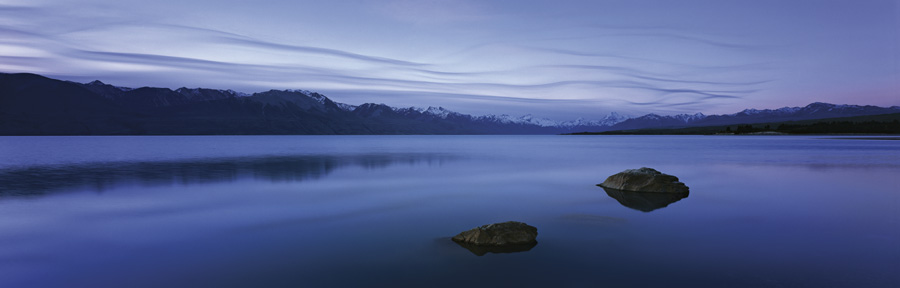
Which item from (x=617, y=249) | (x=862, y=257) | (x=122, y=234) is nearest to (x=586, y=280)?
(x=617, y=249)

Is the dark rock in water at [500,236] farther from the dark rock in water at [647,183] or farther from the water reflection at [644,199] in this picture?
the dark rock in water at [647,183]

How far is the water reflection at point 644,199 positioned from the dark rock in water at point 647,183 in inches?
15.0

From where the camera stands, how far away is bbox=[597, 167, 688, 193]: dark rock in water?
2128cm

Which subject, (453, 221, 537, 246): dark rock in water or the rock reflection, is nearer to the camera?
the rock reflection

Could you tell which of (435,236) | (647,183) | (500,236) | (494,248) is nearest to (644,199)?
(647,183)

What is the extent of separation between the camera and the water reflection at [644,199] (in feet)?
57.8

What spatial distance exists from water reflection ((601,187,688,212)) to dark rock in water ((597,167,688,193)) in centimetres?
38

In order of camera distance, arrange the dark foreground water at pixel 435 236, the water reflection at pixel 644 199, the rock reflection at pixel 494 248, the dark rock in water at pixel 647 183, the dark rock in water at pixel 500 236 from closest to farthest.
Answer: the dark foreground water at pixel 435 236
the rock reflection at pixel 494 248
the dark rock in water at pixel 500 236
the water reflection at pixel 644 199
the dark rock in water at pixel 647 183

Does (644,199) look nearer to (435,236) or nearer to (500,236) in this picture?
(500,236)

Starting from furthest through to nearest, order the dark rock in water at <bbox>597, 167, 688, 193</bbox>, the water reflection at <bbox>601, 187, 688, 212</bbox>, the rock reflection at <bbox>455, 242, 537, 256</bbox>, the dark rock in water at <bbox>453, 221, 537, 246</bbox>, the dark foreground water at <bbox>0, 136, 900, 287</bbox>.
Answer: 1. the dark rock in water at <bbox>597, 167, 688, 193</bbox>
2. the water reflection at <bbox>601, 187, 688, 212</bbox>
3. the dark rock in water at <bbox>453, 221, 537, 246</bbox>
4. the rock reflection at <bbox>455, 242, 537, 256</bbox>
5. the dark foreground water at <bbox>0, 136, 900, 287</bbox>

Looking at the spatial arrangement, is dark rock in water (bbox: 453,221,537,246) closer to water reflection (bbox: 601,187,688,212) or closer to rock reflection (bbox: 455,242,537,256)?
rock reflection (bbox: 455,242,537,256)

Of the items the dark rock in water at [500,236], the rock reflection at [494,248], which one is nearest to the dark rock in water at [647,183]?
the dark rock in water at [500,236]

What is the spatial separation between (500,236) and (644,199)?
10.6 meters

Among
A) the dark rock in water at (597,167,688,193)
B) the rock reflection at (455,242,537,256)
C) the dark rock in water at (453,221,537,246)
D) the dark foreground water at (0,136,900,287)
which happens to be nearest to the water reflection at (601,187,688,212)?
the dark foreground water at (0,136,900,287)
